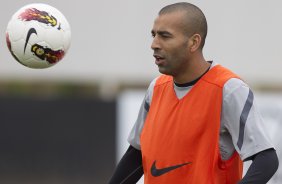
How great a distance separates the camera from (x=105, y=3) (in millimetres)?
18109

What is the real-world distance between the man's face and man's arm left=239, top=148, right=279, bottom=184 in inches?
30.7

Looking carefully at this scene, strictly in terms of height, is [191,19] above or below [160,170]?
above

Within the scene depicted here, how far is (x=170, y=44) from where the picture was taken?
5.16 meters

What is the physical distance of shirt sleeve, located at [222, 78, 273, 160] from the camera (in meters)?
4.91

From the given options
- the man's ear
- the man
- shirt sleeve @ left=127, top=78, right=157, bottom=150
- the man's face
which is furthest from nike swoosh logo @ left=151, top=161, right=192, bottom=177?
the man's ear

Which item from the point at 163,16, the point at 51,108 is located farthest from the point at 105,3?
the point at 163,16

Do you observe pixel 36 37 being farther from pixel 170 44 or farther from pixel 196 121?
pixel 196 121

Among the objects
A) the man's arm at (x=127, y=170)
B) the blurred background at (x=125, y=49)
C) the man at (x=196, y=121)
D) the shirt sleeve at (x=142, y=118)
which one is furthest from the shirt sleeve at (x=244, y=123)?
the blurred background at (x=125, y=49)

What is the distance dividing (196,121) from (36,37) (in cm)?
146

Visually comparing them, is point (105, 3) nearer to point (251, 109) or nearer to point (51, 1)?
point (51, 1)

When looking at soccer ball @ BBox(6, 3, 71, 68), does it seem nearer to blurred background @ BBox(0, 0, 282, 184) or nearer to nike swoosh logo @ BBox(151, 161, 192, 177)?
nike swoosh logo @ BBox(151, 161, 192, 177)

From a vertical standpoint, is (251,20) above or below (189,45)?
below

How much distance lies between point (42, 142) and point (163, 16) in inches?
302

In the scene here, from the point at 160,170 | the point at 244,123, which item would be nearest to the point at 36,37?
the point at 160,170
